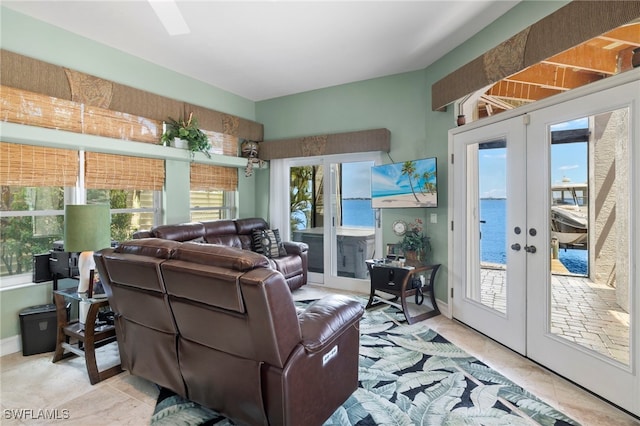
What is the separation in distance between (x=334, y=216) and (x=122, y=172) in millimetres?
2855

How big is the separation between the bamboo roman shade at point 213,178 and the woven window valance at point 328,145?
2.05ft

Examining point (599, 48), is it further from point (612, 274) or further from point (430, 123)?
point (430, 123)

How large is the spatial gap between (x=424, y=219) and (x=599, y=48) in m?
2.39

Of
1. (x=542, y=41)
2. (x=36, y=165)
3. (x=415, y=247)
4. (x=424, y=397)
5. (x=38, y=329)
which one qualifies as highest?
(x=542, y=41)

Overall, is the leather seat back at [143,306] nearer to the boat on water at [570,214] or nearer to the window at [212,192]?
the window at [212,192]

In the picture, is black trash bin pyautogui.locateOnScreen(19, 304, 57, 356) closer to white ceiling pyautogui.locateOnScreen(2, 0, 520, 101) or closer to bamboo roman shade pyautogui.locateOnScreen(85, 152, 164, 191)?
bamboo roman shade pyautogui.locateOnScreen(85, 152, 164, 191)

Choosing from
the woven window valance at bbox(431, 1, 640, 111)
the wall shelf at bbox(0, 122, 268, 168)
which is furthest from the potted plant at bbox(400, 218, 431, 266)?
the wall shelf at bbox(0, 122, 268, 168)

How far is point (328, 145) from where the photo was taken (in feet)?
15.4

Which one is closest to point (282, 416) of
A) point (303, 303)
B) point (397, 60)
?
point (303, 303)

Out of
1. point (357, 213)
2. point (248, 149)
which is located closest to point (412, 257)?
point (357, 213)

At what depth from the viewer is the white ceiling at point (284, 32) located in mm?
2754

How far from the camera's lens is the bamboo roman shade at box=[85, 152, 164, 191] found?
3407 mm

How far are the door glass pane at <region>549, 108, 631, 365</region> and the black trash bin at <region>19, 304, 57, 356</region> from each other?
4.26 metres

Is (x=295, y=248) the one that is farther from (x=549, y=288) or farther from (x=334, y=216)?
(x=549, y=288)
